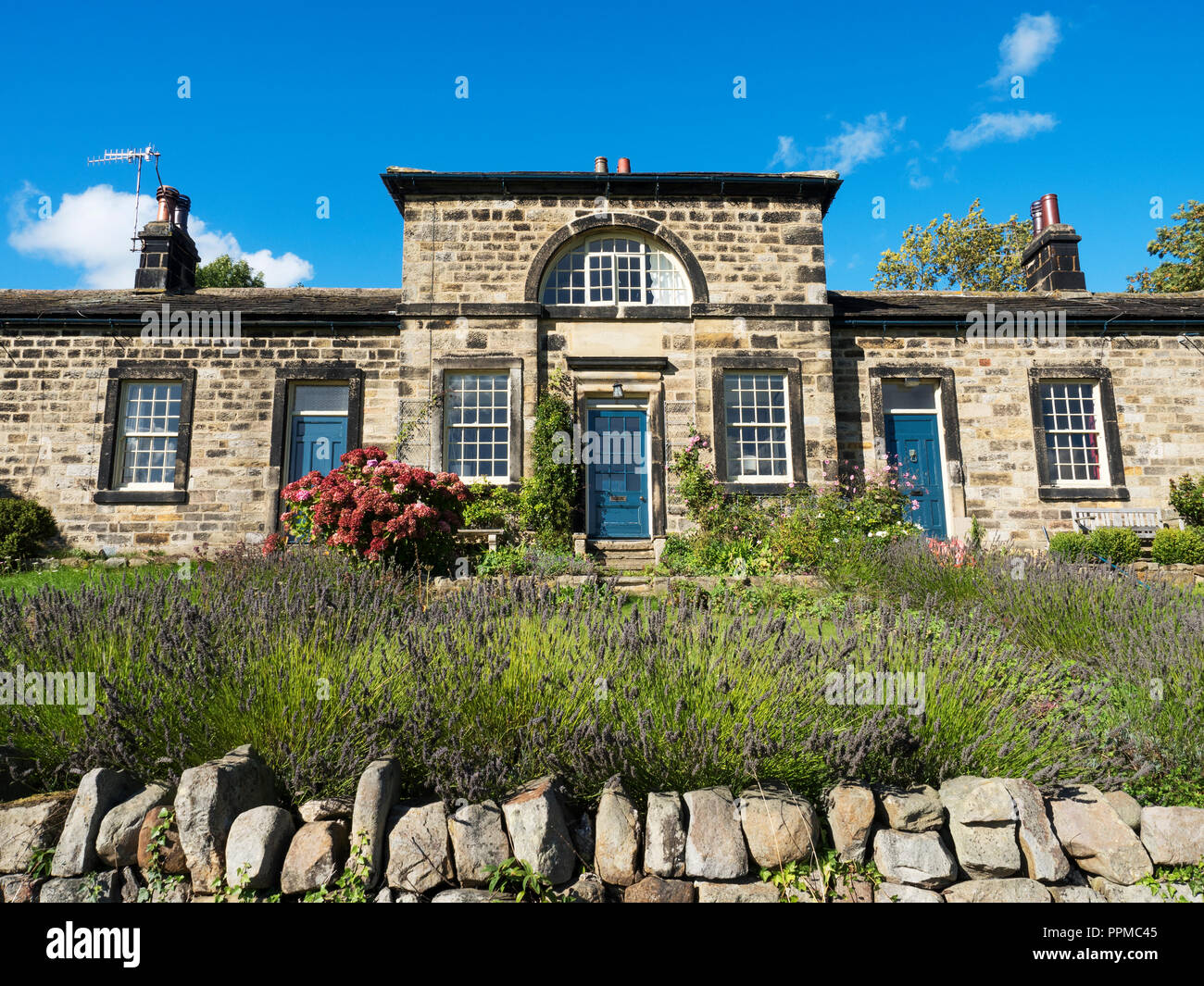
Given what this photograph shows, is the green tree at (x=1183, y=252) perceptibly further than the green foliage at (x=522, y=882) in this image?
Yes

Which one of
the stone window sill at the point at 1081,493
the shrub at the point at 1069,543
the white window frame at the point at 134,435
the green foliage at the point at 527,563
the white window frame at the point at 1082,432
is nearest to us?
the green foliage at the point at 527,563

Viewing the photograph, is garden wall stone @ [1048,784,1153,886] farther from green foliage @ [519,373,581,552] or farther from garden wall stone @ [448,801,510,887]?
green foliage @ [519,373,581,552]

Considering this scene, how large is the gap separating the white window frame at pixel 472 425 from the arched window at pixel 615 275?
63.9 inches

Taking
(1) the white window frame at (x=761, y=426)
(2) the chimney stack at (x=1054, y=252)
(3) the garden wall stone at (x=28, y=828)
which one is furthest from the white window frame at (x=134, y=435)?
(2) the chimney stack at (x=1054, y=252)

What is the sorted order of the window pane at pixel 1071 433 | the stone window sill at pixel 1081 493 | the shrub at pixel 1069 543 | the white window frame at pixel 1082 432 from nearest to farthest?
the shrub at pixel 1069 543 < the stone window sill at pixel 1081 493 < the white window frame at pixel 1082 432 < the window pane at pixel 1071 433

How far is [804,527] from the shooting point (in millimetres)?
10578

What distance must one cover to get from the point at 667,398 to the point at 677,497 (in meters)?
1.66

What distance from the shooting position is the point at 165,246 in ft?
44.3

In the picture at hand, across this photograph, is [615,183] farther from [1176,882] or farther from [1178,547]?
[1176,882]

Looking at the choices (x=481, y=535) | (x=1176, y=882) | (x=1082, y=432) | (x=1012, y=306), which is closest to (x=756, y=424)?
(x=481, y=535)

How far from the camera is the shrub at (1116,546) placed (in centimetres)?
1106

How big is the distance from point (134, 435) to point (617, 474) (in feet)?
26.6

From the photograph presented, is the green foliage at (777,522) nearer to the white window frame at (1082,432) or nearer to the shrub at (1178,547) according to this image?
the white window frame at (1082,432)

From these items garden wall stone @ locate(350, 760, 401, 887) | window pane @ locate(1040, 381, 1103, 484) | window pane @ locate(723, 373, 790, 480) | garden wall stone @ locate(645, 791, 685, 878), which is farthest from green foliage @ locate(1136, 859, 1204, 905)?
window pane @ locate(1040, 381, 1103, 484)
